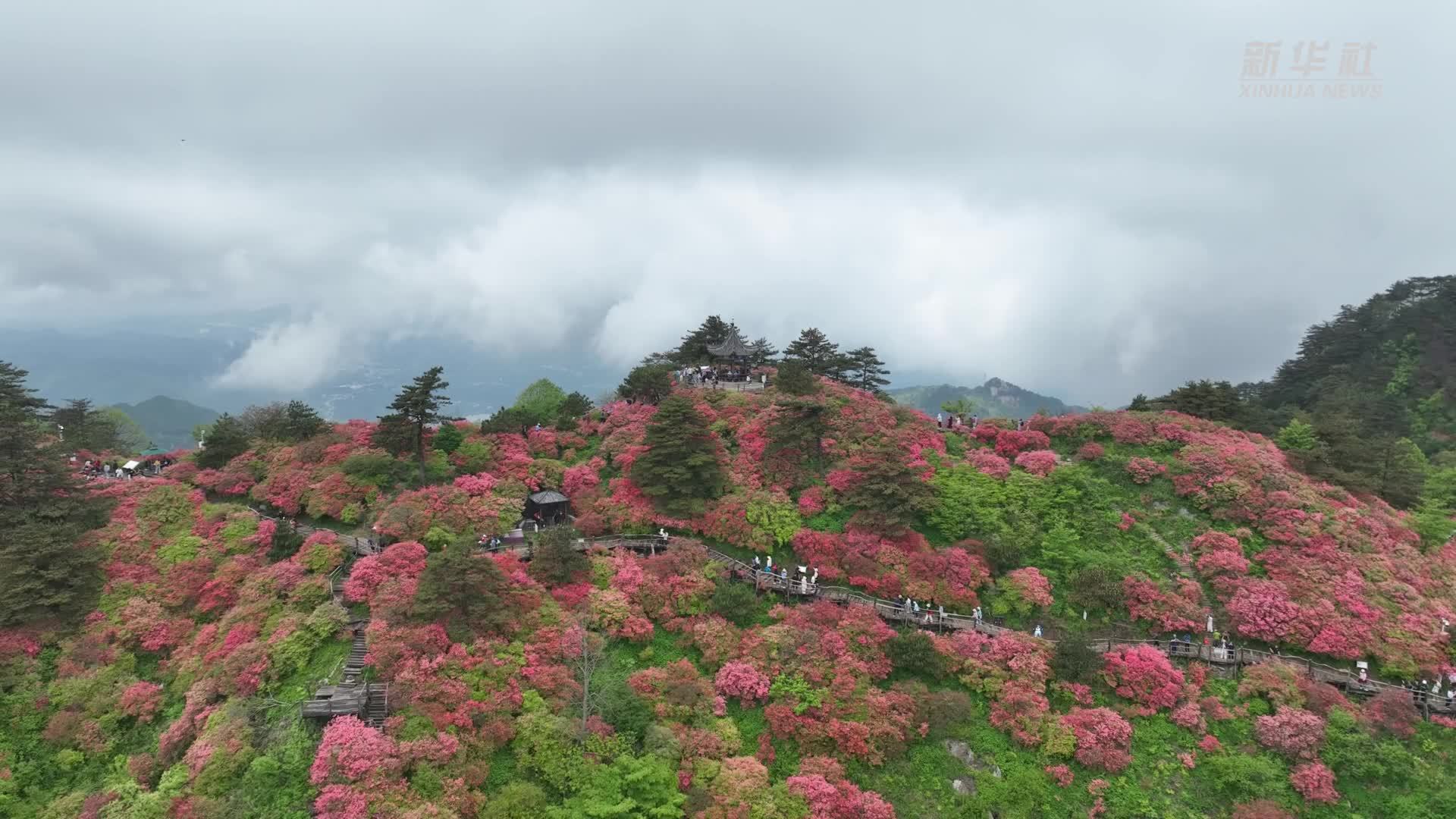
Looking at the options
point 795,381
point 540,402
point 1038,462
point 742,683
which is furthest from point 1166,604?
point 540,402

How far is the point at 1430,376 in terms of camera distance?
67688 millimetres

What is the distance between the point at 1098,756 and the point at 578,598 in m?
20.3

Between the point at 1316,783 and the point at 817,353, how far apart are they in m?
40.3

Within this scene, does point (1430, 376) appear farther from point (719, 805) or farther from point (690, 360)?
point (719, 805)

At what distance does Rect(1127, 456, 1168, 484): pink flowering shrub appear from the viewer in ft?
114

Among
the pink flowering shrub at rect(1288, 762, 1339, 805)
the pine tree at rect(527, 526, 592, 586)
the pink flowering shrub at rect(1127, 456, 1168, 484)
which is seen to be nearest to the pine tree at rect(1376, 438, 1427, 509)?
the pink flowering shrub at rect(1127, 456, 1168, 484)

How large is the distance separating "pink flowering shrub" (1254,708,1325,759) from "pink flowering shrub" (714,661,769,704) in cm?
1788

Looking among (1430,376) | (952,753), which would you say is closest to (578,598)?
(952,753)

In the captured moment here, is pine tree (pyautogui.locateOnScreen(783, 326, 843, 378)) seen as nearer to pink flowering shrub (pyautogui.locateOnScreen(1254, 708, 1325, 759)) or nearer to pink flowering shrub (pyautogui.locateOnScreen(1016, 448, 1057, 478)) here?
pink flowering shrub (pyautogui.locateOnScreen(1016, 448, 1057, 478))

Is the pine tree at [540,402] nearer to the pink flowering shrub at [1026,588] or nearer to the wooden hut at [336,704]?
the wooden hut at [336,704]

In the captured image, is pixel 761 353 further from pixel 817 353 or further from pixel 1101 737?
pixel 1101 737

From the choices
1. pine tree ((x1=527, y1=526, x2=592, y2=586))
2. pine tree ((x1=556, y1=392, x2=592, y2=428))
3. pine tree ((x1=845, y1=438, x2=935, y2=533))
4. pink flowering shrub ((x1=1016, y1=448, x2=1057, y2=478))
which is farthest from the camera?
pine tree ((x1=556, y1=392, x2=592, y2=428))

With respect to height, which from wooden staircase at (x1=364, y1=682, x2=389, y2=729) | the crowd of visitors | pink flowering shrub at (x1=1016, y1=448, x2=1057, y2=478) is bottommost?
wooden staircase at (x1=364, y1=682, x2=389, y2=729)

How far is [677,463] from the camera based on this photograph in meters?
33.6
